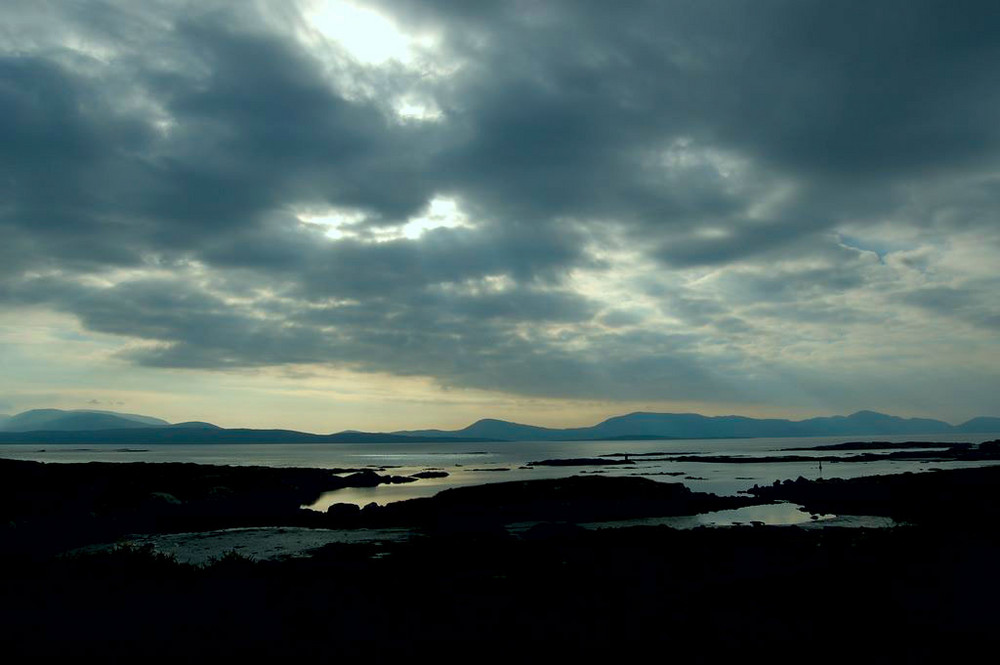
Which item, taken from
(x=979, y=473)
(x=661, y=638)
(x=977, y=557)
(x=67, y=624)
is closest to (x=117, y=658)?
(x=67, y=624)

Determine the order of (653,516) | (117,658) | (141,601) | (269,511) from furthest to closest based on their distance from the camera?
(269,511), (653,516), (141,601), (117,658)

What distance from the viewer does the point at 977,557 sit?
85.3ft

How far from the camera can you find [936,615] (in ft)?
57.4

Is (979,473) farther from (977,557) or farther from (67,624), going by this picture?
(67,624)

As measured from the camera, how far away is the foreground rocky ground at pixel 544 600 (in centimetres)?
1526

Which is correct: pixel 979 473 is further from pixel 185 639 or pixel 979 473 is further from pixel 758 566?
pixel 185 639

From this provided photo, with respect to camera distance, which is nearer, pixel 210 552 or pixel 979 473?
pixel 210 552

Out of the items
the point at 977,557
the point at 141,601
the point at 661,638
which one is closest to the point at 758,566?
the point at 977,557

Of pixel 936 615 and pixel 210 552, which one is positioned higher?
pixel 936 615

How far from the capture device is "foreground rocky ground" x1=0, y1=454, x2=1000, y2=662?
15258 mm

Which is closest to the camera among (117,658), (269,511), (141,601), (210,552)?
(117,658)

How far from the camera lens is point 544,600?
21.0m

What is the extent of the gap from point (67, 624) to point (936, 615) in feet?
84.0

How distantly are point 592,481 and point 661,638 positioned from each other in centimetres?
5471
